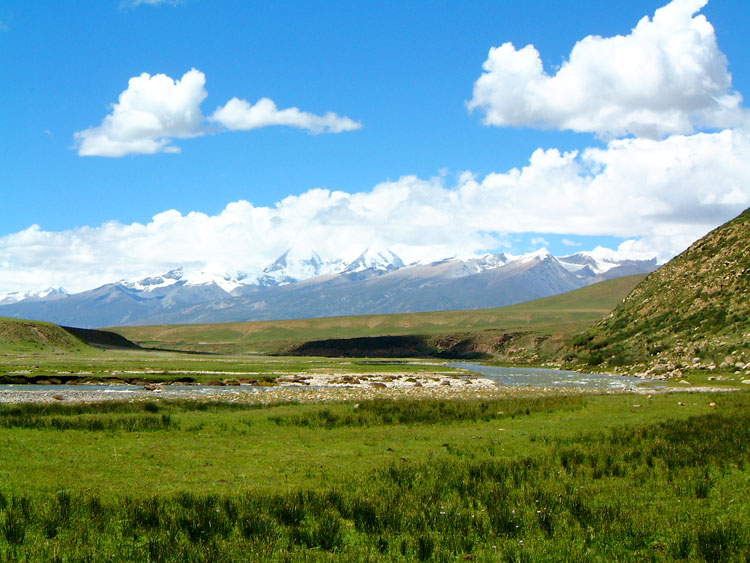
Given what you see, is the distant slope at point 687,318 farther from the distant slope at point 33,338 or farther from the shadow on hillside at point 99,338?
the shadow on hillside at point 99,338

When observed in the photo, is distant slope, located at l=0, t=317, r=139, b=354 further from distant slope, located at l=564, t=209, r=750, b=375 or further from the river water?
distant slope, located at l=564, t=209, r=750, b=375

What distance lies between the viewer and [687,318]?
269 feet

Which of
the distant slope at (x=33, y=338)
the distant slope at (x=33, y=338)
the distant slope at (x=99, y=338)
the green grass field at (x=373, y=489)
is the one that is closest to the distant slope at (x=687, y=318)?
the green grass field at (x=373, y=489)

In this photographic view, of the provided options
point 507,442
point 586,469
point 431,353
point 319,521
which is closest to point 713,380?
point 507,442

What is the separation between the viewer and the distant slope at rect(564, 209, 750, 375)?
71562 millimetres

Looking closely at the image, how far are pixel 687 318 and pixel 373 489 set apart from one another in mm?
76940

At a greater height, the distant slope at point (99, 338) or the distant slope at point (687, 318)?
the distant slope at point (687, 318)

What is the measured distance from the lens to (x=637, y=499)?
51.1ft

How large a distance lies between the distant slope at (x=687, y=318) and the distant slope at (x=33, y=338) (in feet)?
334

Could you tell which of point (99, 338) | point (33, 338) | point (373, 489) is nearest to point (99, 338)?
point (99, 338)

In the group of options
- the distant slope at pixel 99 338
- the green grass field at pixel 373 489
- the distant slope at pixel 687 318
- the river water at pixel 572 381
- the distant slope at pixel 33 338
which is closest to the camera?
the green grass field at pixel 373 489

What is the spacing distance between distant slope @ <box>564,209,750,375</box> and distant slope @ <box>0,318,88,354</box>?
10165 cm

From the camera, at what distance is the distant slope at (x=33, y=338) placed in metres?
122

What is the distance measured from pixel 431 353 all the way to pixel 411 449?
6628 inches
